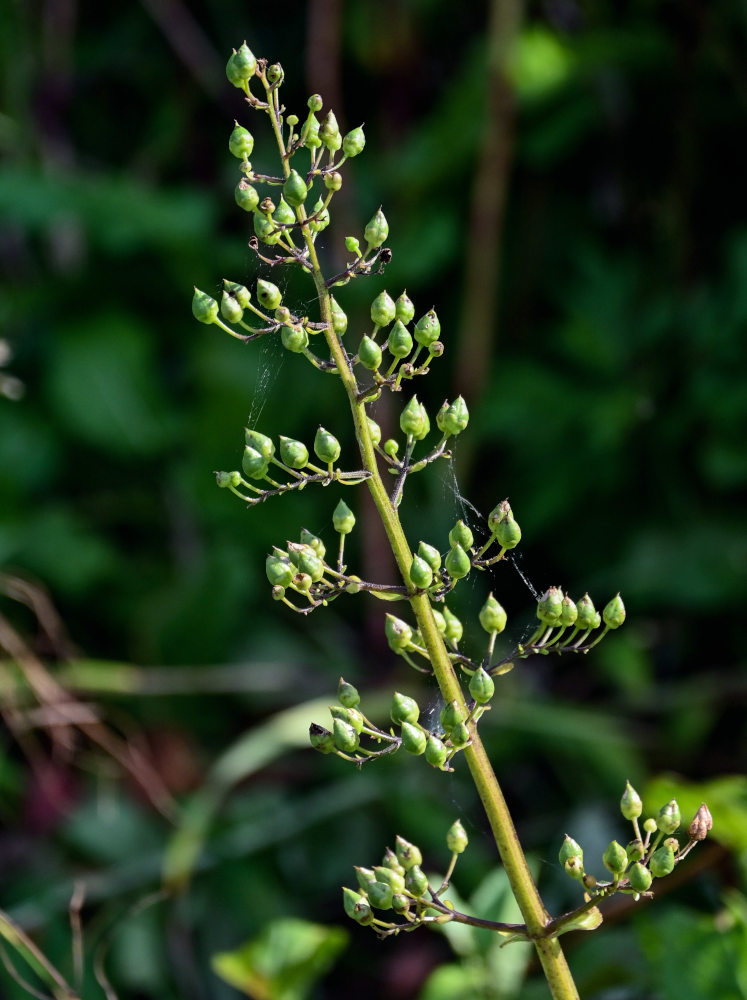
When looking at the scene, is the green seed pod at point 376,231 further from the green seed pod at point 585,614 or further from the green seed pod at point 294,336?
the green seed pod at point 585,614

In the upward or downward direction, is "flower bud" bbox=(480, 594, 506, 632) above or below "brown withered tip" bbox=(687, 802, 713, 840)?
above

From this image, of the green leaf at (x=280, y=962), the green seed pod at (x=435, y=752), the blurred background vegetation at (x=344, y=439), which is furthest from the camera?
the blurred background vegetation at (x=344, y=439)

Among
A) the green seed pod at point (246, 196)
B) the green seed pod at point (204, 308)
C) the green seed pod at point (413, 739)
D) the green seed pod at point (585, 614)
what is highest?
the green seed pod at point (246, 196)

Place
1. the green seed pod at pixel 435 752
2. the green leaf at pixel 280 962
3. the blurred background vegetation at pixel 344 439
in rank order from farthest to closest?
the blurred background vegetation at pixel 344 439 → the green leaf at pixel 280 962 → the green seed pod at pixel 435 752

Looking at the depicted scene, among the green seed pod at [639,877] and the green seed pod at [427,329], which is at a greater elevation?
the green seed pod at [427,329]

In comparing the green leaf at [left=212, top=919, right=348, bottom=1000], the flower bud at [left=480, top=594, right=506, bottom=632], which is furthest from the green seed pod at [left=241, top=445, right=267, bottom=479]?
the green leaf at [left=212, top=919, right=348, bottom=1000]

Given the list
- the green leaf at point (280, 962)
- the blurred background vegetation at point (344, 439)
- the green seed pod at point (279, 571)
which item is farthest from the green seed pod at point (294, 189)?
the blurred background vegetation at point (344, 439)

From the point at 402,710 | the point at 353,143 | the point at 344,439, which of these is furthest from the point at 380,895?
the point at 344,439

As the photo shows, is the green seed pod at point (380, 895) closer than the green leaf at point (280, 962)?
Yes

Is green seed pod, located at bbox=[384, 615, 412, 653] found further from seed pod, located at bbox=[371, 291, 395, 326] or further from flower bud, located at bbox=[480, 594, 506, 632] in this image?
seed pod, located at bbox=[371, 291, 395, 326]
